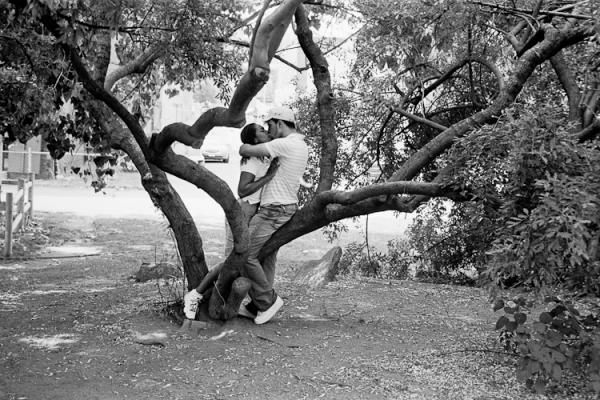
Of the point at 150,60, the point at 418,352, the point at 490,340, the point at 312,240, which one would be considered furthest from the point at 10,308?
the point at 312,240

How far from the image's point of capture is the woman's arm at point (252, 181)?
5730 millimetres

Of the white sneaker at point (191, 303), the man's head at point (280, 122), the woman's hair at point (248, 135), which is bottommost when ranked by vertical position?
the white sneaker at point (191, 303)

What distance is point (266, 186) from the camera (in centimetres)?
588

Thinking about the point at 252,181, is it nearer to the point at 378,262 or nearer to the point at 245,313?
the point at 245,313

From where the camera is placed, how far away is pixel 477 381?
189 inches

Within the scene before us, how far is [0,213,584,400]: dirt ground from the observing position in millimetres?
4711

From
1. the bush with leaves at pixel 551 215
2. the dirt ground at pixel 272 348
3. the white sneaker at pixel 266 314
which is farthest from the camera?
the white sneaker at pixel 266 314

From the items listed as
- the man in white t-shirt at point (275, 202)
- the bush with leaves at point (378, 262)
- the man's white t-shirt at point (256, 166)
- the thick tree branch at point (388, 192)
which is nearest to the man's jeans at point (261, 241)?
the man in white t-shirt at point (275, 202)

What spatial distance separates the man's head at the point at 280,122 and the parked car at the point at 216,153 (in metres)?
25.4

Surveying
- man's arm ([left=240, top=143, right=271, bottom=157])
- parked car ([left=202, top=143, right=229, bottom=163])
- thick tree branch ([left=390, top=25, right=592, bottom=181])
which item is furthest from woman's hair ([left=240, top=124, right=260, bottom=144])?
parked car ([left=202, top=143, right=229, bottom=163])

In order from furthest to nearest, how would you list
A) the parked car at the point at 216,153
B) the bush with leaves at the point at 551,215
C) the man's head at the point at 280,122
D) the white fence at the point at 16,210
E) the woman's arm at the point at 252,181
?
the parked car at the point at 216,153 → the white fence at the point at 16,210 → the man's head at the point at 280,122 → the woman's arm at the point at 252,181 → the bush with leaves at the point at 551,215

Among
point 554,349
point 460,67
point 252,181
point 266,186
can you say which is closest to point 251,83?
point 252,181

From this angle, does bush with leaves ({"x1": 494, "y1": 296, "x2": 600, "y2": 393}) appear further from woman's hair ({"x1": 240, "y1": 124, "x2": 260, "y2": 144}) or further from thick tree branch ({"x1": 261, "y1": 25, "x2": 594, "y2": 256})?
woman's hair ({"x1": 240, "y1": 124, "x2": 260, "y2": 144})

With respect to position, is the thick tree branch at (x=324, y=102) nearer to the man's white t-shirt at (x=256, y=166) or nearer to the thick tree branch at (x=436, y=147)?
the thick tree branch at (x=436, y=147)
